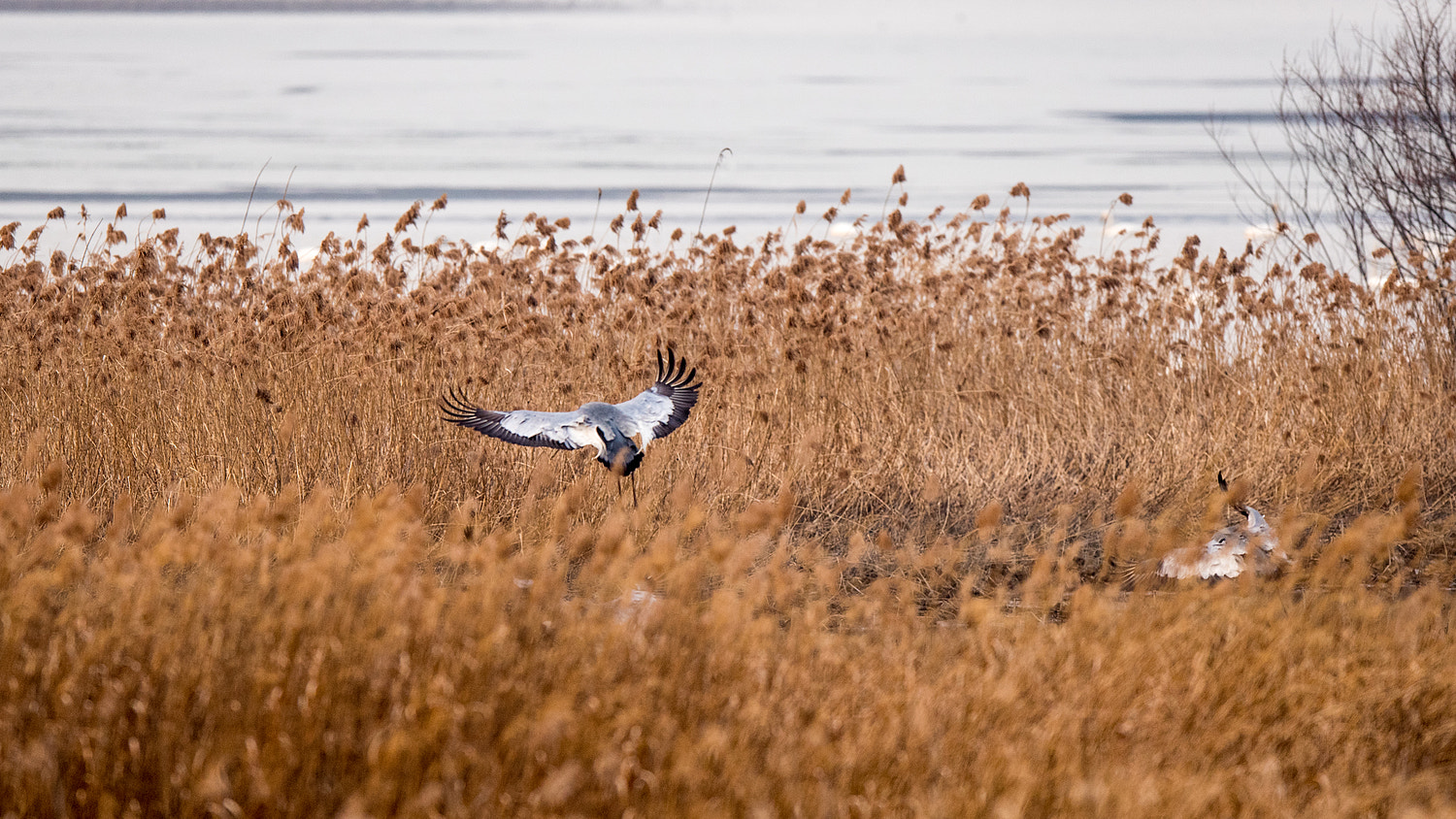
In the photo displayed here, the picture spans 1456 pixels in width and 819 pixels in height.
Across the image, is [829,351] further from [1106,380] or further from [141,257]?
[141,257]

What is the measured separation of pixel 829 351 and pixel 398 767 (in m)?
5.61

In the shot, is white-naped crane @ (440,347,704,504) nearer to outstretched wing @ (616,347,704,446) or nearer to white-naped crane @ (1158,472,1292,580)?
outstretched wing @ (616,347,704,446)

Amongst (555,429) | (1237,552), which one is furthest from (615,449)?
(1237,552)

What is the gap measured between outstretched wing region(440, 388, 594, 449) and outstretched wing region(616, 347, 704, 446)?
21 centimetres

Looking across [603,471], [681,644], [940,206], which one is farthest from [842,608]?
[940,206]

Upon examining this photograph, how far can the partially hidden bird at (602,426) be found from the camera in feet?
17.6

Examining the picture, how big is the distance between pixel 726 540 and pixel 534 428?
254cm

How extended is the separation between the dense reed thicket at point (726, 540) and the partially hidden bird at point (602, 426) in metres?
0.32

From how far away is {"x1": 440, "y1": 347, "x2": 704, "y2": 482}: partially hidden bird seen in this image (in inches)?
211

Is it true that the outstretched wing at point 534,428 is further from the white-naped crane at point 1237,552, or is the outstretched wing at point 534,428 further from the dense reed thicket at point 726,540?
the white-naped crane at point 1237,552

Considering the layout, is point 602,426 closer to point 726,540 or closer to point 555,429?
point 555,429

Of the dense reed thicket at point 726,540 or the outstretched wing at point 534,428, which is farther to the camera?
the outstretched wing at point 534,428

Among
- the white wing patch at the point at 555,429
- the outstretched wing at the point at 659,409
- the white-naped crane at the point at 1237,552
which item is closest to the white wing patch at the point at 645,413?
the outstretched wing at the point at 659,409

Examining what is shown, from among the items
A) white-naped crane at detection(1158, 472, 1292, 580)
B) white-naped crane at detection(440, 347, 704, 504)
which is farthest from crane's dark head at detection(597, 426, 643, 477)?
white-naped crane at detection(1158, 472, 1292, 580)
